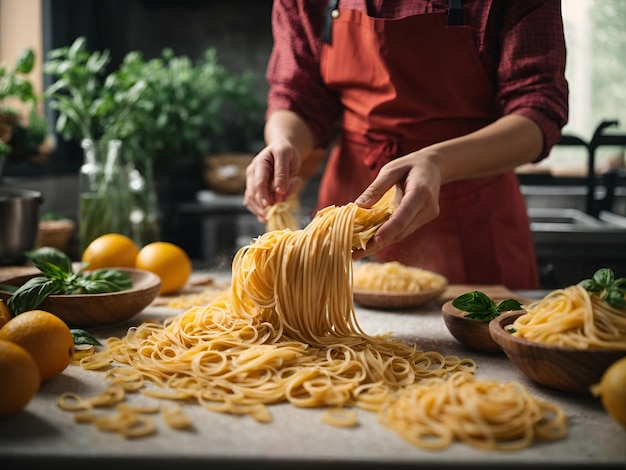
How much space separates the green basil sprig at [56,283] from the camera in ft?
6.22

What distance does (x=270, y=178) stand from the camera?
2373mm

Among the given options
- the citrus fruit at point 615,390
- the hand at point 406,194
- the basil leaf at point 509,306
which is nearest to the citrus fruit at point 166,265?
the hand at point 406,194

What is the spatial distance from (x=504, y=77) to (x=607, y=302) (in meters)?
1.11

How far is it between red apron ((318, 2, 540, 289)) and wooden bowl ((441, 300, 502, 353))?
2.72 feet

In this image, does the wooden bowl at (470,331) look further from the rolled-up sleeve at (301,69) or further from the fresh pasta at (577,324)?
the rolled-up sleeve at (301,69)

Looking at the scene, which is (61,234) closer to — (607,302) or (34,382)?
(34,382)

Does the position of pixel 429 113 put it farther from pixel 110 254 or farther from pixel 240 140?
pixel 240 140

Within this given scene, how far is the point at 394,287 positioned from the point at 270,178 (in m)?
0.55

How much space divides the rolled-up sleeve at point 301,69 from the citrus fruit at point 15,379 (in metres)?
1.63

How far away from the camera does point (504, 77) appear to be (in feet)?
7.84

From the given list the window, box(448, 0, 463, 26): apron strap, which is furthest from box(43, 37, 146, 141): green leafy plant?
the window

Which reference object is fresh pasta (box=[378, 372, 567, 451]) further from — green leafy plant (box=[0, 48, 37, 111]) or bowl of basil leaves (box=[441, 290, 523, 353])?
green leafy plant (box=[0, 48, 37, 111])

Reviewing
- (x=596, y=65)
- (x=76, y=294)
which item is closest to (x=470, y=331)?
(x=76, y=294)

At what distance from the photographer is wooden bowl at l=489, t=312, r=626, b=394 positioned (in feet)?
4.65
